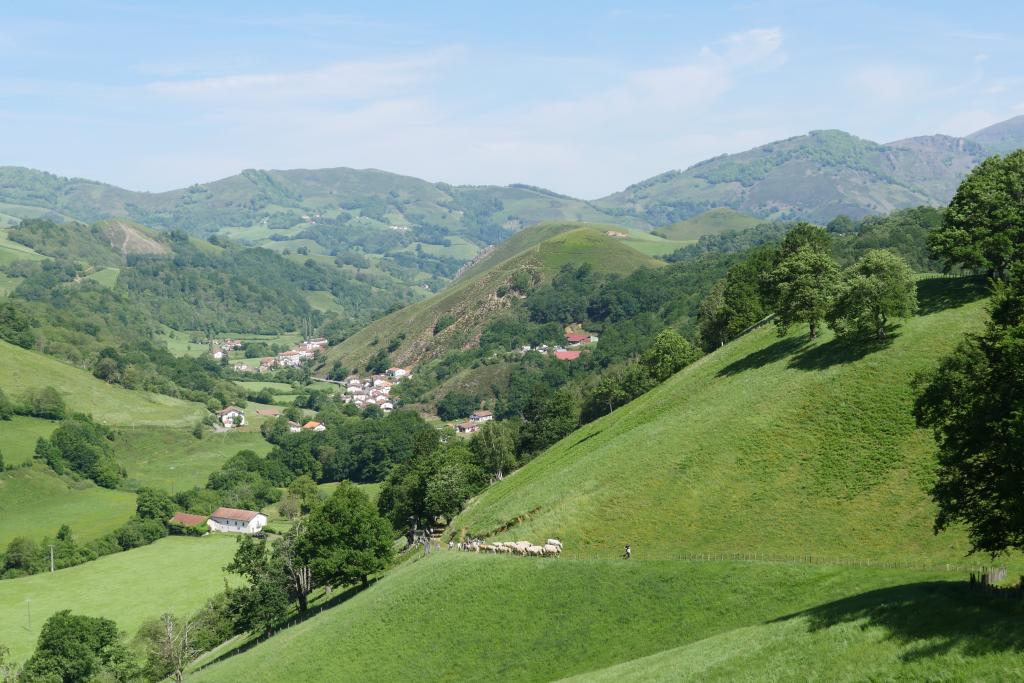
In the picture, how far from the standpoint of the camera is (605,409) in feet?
446

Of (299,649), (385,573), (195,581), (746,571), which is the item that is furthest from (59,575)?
(746,571)

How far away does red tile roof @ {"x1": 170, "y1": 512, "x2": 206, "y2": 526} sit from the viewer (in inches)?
6688

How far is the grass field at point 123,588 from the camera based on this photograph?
11506 centimetres

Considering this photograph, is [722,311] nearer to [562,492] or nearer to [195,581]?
[562,492]

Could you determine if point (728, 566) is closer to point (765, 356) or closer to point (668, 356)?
point (765, 356)

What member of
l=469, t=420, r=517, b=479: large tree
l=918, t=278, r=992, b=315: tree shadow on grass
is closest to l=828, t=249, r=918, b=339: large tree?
l=918, t=278, r=992, b=315: tree shadow on grass

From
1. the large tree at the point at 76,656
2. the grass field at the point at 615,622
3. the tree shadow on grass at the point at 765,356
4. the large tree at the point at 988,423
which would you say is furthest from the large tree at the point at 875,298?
the large tree at the point at 76,656

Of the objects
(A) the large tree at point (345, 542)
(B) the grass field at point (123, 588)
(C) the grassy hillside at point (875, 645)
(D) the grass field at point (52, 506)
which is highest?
(C) the grassy hillside at point (875, 645)

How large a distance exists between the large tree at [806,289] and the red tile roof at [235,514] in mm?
122073

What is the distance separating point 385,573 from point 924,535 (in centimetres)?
4935

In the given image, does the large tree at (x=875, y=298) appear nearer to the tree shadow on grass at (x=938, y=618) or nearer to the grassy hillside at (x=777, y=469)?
the grassy hillside at (x=777, y=469)

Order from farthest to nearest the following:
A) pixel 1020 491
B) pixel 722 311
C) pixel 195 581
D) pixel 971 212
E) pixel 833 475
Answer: pixel 195 581
pixel 722 311
pixel 971 212
pixel 833 475
pixel 1020 491

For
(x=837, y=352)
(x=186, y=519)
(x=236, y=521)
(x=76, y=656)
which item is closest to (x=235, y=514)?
(x=236, y=521)

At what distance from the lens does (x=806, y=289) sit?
84125 millimetres
